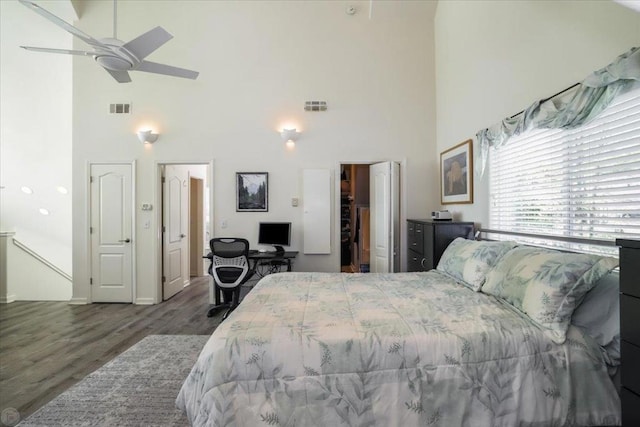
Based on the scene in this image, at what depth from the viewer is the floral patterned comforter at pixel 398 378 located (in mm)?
1371

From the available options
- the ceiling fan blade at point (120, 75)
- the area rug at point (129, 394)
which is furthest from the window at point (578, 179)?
the ceiling fan blade at point (120, 75)

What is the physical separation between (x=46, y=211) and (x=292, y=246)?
4.90m

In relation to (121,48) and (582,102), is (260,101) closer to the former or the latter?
(121,48)

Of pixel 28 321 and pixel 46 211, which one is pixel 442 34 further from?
pixel 46 211

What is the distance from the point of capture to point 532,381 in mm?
1432

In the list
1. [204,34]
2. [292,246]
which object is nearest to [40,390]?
[292,246]

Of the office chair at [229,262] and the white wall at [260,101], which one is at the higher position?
the white wall at [260,101]

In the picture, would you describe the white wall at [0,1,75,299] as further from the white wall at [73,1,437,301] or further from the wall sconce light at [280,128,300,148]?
the wall sconce light at [280,128,300,148]

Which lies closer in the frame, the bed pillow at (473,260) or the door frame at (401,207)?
the bed pillow at (473,260)

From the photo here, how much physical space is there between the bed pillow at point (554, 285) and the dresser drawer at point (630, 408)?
29 centimetres

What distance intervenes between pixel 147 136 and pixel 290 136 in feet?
6.87

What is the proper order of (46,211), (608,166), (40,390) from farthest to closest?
(46,211) → (40,390) → (608,166)

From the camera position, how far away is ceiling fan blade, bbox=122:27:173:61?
8.02ft

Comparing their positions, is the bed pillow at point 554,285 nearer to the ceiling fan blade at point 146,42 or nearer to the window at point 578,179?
the window at point 578,179
